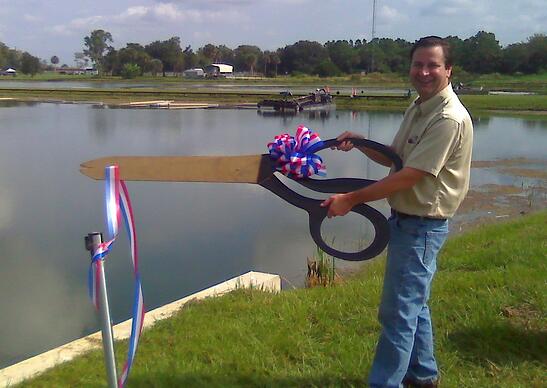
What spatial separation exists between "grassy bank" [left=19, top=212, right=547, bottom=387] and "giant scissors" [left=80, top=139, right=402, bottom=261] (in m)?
0.80

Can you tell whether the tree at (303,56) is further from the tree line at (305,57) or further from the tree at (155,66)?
the tree at (155,66)

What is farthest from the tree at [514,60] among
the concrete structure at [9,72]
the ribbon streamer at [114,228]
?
the concrete structure at [9,72]

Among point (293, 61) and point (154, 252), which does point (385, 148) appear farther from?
point (293, 61)

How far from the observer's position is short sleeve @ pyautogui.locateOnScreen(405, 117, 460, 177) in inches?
81.0

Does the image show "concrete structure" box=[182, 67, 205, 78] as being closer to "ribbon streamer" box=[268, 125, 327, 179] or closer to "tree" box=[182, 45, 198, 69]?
"tree" box=[182, 45, 198, 69]

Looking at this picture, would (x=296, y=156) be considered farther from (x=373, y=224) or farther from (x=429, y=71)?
(x=429, y=71)

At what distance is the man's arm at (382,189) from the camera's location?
6.86ft

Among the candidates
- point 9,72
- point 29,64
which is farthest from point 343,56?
point 9,72

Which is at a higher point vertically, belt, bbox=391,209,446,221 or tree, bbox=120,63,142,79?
belt, bbox=391,209,446,221

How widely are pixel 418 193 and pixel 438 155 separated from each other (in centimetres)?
16

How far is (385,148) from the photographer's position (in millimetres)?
2209

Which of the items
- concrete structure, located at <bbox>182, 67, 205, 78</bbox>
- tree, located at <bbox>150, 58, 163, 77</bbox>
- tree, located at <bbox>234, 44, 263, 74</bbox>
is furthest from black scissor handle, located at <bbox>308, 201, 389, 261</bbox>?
tree, located at <bbox>234, 44, 263, 74</bbox>

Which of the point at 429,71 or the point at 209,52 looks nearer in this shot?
the point at 429,71

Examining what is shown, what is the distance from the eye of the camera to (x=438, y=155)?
2059mm
